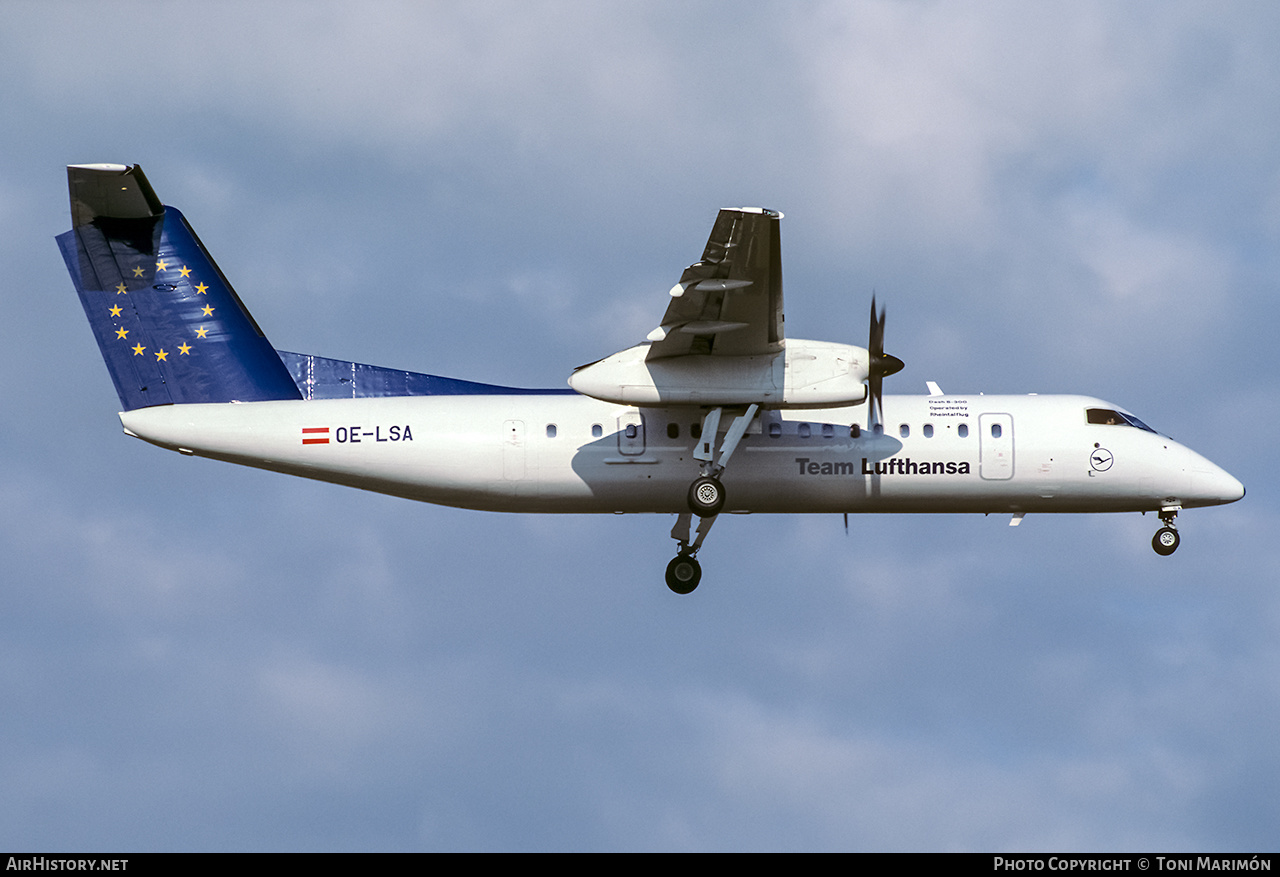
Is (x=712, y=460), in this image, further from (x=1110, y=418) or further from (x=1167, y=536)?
(x=1167, y=536)

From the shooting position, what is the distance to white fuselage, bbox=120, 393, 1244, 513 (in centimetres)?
2520

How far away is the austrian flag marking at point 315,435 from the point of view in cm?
2512

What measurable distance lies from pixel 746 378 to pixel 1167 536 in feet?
26.3

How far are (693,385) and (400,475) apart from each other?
482 cm

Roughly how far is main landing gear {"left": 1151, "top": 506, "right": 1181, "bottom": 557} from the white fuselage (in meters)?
0.74

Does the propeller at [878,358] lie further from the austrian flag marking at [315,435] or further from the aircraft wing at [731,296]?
the austrian flag marking at [315,435]

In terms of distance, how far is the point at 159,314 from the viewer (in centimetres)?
2569

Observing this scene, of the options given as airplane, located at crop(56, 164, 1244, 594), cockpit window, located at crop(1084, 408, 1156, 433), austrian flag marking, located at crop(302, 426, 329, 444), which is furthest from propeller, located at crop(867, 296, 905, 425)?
austrian flag marking, located at crop(302, 426, 329, 444)

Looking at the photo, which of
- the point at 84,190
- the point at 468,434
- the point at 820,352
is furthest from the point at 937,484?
the point at 84,190

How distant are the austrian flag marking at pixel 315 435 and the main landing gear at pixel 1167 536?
13699 mm

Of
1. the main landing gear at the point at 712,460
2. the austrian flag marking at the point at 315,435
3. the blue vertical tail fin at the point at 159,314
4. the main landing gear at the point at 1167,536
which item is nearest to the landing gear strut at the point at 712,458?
the main landing gear at the point at 712,460

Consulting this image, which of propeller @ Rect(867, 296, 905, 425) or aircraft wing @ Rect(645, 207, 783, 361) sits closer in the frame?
aircraft wing @ Rect(645, 207, 783, 361)

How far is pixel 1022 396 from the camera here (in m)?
26.7

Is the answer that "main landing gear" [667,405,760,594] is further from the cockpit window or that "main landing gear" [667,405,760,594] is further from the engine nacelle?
the cockpit window
